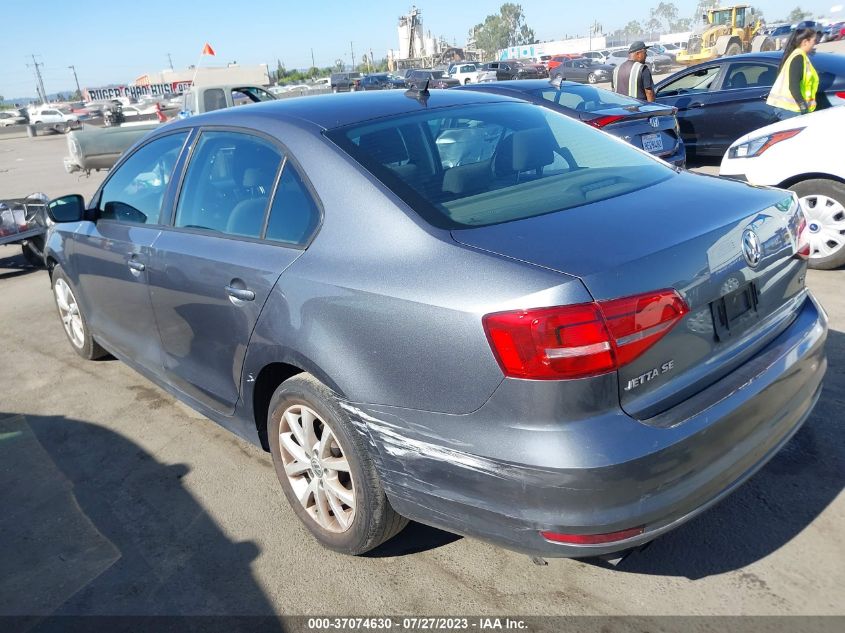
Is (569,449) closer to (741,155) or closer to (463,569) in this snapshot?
(463,569)

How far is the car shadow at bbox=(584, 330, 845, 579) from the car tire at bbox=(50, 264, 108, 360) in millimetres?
3900

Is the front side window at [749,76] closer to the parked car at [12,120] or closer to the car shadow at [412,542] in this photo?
the car shadow at [412,542]

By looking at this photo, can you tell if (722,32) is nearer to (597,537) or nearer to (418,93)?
(418,93)

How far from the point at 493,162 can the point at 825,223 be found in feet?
12.1

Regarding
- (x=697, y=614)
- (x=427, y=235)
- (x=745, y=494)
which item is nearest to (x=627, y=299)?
(x=427, y=235)

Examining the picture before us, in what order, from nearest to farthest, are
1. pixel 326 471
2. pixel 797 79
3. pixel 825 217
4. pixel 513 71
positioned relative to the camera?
Result: 1. pixel 326 471
2. pixel 825 217
3. pixel 797 79
4. pixel 513 71

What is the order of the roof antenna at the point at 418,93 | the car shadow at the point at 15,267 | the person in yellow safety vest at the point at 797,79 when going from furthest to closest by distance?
the car shadow at the point at 15,267 < the person in yellow safety vest at the point at 797,79 < the roof antenna at the point at 418,93

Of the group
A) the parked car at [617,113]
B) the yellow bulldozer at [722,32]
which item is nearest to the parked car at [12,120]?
the yellow bulldozer at [722,32]

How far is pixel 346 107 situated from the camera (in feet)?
10.3

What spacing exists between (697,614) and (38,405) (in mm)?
4108

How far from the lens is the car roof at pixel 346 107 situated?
3.01 meters

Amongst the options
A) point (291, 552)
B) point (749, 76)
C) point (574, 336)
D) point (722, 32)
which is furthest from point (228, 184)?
point (722, 32)

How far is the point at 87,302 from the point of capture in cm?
468

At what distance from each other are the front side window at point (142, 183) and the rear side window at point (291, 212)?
1.01m
